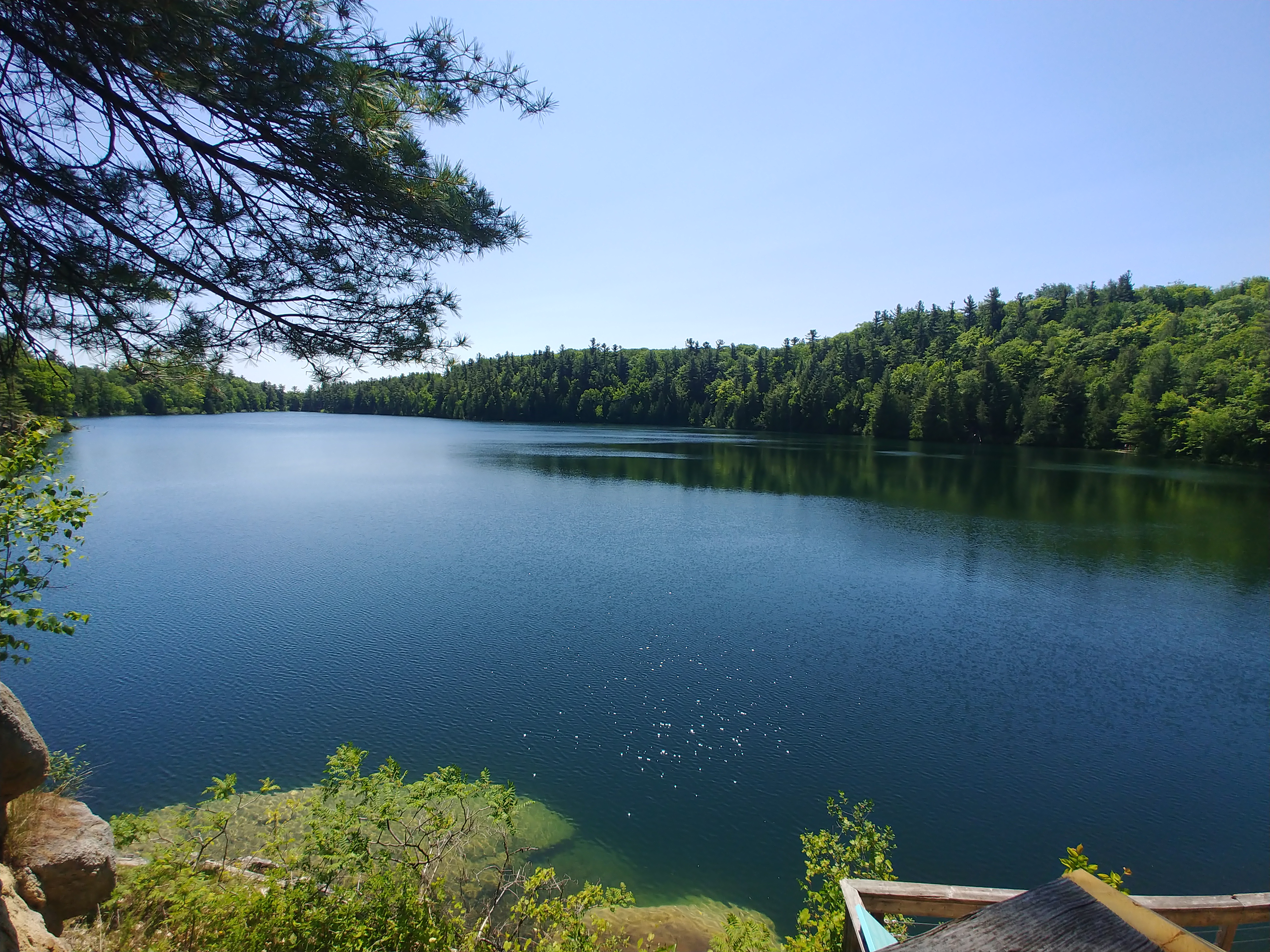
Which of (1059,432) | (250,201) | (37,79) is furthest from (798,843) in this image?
(1059,432)

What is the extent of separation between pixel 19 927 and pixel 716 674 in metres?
10.4

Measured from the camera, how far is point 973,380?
72.9 m

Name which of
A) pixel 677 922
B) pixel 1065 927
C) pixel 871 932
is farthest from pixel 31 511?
pixel 677 922

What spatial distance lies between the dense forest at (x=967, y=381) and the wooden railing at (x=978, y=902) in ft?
21.8

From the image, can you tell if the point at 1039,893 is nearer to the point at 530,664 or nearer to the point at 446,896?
the point at 446,896

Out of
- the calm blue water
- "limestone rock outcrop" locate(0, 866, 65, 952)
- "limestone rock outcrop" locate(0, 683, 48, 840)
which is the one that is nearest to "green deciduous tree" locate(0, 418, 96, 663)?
"limestone rock outcrop" locate(0, 683, 48, 840)

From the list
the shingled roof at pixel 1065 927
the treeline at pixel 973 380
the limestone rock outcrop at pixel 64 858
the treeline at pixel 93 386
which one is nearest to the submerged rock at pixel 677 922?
the limestone rock outcrop at pixel 64 858

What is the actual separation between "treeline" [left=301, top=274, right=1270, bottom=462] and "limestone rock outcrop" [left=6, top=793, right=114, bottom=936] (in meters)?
31.6

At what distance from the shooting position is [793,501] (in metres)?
32.2

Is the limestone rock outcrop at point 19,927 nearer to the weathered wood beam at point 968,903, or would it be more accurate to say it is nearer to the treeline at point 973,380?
the weathered wood beam at point 968,903

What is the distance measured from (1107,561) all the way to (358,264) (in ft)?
85.1

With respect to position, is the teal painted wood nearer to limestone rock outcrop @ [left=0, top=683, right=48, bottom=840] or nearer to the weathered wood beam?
the weathered wood beam

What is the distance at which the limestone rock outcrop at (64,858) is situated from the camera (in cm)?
466

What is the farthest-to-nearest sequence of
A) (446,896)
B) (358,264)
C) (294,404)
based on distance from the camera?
(294,404) → (446,896) → (358,264)
